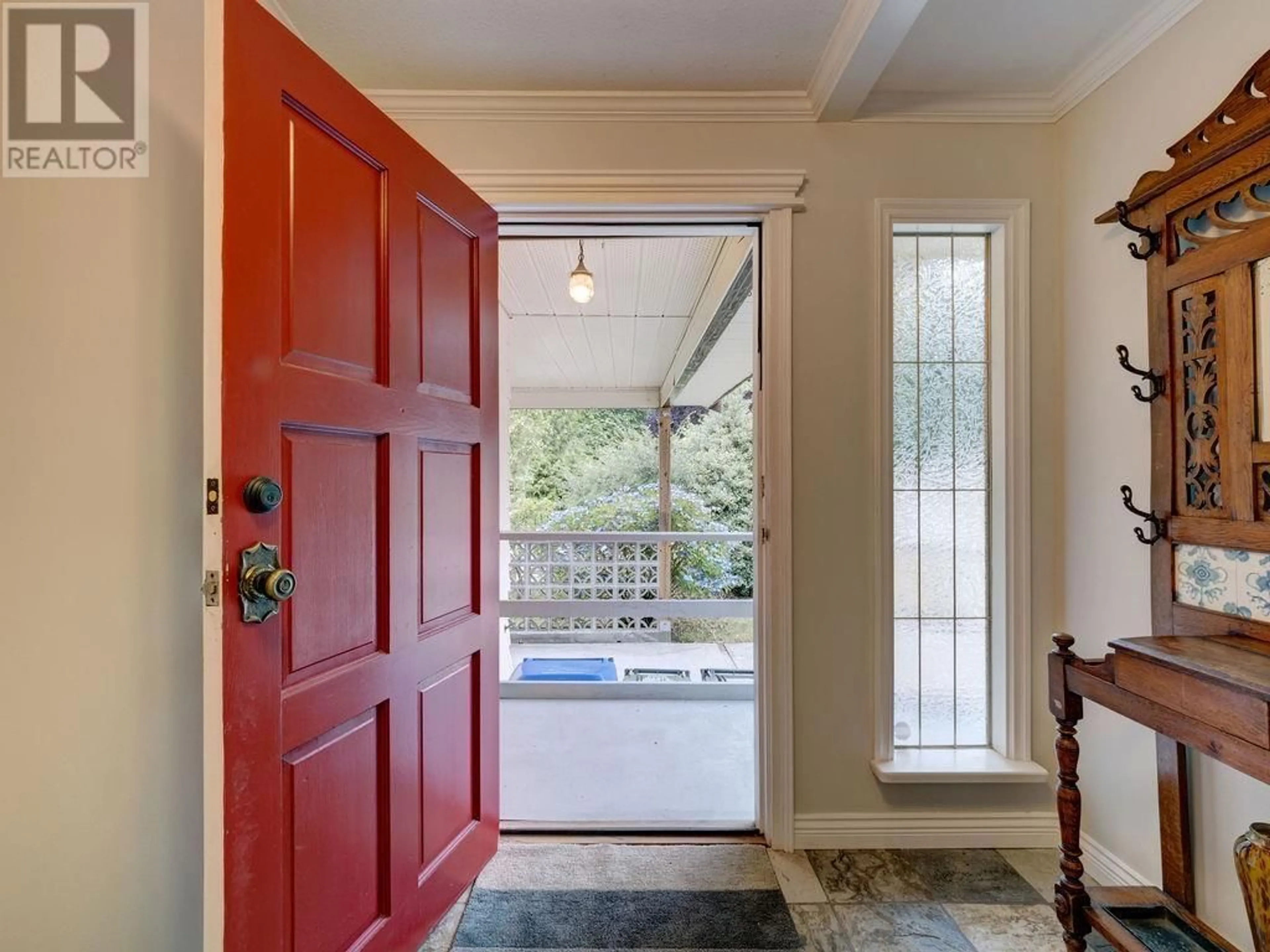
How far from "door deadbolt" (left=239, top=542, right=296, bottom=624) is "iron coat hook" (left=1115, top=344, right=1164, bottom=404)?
1.93m

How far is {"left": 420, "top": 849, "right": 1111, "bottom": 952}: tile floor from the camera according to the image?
1443 millimetres

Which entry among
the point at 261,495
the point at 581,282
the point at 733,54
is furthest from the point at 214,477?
the point at 581,282

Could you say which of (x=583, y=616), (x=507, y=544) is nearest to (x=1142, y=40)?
(x=583, y=616)

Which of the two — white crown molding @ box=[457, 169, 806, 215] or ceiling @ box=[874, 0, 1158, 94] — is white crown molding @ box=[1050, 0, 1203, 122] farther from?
white crown molding @ box=[457, 169, 806, 215]

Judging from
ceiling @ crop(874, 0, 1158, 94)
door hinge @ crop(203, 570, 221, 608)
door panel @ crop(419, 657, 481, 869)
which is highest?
ceiling @ crop(874, 0, 1158, 94)

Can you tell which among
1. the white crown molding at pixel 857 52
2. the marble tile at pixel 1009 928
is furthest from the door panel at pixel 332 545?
the marble tile at pixel 1009 928

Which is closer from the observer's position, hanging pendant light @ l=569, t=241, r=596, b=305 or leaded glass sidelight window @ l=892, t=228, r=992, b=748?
leaded glass sidelight window @ l=892, t=228, r=992, b=748

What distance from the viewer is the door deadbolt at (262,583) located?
90 cm

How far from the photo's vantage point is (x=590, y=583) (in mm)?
4859

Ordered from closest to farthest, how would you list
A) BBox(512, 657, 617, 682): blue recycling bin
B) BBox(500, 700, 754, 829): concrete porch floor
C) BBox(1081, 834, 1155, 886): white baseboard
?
BBox(1081, 834, 1155, 886): white baseboard, BBox(500, 700, 754, 829): concrete porch floor, BBox(512, 657, 617, 682): blue recycling bin

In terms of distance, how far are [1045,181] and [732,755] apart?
2.57m

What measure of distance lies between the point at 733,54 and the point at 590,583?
3943 millimetres

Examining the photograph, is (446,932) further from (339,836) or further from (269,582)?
(269,582)

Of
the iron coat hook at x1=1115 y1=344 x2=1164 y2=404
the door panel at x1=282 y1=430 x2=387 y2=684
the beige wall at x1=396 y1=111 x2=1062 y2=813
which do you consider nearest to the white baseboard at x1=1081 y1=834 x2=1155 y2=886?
the beige wall at x1=396 y1=111 x2=1062 y2=813
